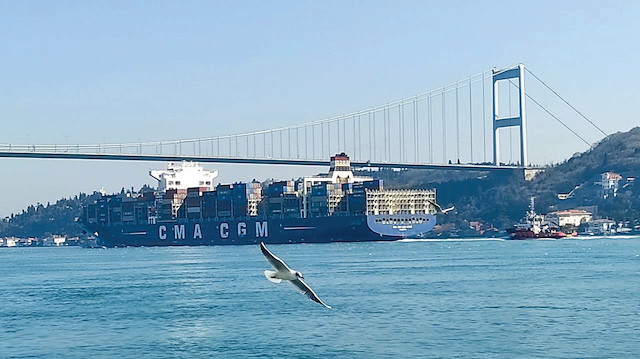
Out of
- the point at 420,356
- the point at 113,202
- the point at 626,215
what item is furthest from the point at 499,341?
the point at 626,215

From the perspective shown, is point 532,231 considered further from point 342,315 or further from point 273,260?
point 273,260

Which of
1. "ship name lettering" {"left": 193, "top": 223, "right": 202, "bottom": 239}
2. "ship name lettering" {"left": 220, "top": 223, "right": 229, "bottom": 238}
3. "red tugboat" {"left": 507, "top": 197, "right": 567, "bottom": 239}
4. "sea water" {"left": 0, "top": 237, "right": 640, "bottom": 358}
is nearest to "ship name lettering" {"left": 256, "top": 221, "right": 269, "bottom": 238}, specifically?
"ship name lettering" {"left": 220, "top": 223, "right": 229, "bottom": 238}

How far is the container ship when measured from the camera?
84.2m

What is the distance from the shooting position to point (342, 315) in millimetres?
27062

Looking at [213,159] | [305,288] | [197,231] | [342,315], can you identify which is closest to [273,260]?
[305,288]

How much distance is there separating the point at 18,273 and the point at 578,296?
31.0 metres

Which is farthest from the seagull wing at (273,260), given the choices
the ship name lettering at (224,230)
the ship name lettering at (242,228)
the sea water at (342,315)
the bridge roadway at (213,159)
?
the ship name lettering at (224,230)

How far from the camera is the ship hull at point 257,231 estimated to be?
8356 centimetres

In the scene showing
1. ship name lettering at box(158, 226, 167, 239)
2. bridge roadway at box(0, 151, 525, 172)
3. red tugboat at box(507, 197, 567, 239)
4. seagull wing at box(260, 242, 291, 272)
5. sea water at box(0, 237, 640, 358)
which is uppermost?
bridge roadway at box(0, 151, 525, 172)

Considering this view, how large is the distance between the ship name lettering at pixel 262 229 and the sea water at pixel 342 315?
41.4 meters

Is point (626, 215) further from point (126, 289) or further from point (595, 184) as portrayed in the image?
point (126, 289)

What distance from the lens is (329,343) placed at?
22641 mm

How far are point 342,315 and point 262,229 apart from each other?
60002mm

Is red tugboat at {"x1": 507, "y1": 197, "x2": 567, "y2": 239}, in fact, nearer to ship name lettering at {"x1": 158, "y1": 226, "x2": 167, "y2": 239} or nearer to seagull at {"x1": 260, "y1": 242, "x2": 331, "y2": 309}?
ship name lettering at {"x1": 158, "y1": 226, "x2": 167, "y2": 239}
